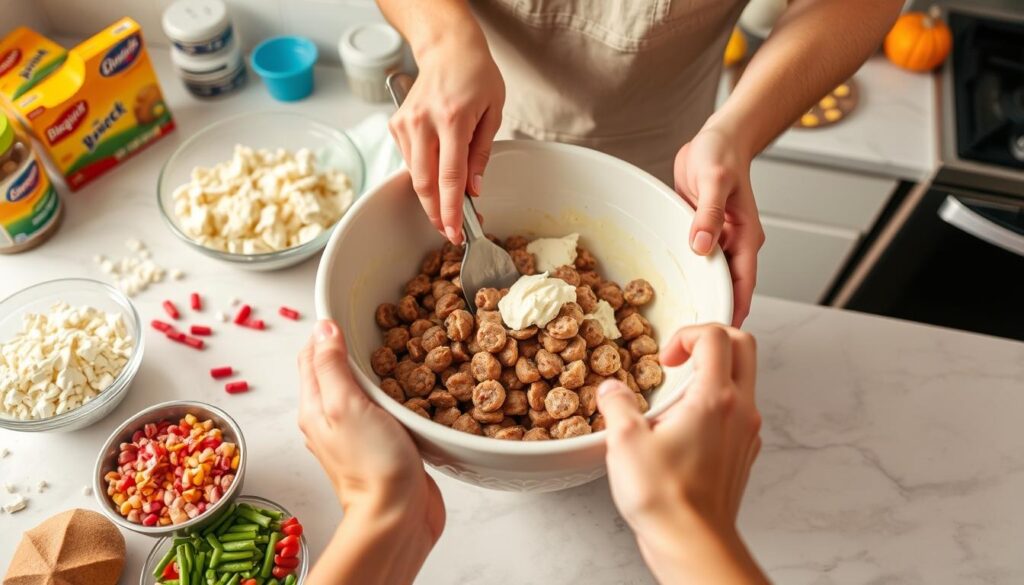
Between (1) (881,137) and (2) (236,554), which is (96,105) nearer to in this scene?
(2) (236,554)

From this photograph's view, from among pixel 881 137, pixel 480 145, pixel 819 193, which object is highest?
pixel 480 145

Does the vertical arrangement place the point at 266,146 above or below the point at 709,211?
below

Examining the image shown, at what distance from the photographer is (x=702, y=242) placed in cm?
79

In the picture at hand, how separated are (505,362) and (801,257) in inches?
58.1

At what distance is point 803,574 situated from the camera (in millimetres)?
856

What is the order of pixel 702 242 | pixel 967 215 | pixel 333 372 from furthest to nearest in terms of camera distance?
pixel 967 215, pixel 702 242, pixel 333 372

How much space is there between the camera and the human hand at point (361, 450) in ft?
2.19

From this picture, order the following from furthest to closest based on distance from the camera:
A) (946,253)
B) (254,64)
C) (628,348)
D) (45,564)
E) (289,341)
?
1. (946,253)
2. (254,64)
3. (289,341)
4. (628,348)
5. (45,564)

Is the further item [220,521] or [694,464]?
[220,521]

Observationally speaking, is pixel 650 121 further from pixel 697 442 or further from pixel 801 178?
pixel 801 178

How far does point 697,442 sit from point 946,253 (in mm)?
1496

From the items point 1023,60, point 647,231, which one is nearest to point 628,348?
point 647,231

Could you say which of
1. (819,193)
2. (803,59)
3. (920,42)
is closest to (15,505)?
(803,59)

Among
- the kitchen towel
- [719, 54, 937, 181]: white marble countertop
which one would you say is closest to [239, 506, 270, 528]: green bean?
the kitchen towel
